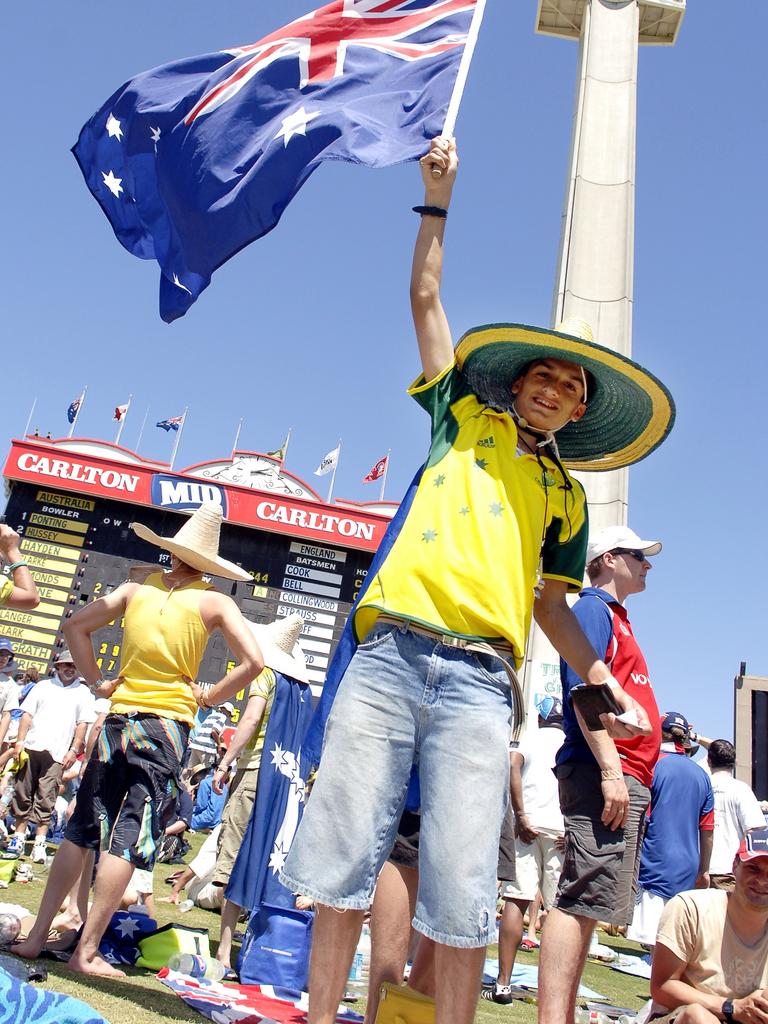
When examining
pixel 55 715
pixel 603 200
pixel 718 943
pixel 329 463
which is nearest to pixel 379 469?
pixel 329 463

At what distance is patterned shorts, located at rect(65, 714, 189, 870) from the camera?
3.63m

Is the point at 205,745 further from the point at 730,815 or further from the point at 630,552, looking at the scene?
the point at 630,552

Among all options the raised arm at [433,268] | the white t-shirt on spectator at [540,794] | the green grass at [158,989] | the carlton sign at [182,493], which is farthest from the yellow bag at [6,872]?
the carlton sign at [182,493]

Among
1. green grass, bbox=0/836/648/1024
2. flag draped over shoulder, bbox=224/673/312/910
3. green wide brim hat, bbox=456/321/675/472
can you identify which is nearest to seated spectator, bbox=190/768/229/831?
green grass, bbox=0/836/648/1024

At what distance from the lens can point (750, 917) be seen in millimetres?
3227

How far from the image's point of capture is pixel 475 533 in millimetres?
2309

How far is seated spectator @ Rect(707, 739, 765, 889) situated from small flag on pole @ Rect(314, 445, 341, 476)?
1038 inches

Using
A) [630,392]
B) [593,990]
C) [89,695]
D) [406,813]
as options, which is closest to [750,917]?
[406,813]

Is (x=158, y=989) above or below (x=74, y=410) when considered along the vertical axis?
below

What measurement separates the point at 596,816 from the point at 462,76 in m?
2.70

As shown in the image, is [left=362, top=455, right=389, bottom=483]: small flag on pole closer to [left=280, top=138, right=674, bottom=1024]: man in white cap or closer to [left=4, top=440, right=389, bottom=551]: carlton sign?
[left=4, top=440, right=389, bottom=551]: carlton sign

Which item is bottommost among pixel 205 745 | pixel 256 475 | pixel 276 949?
pixel 276 949

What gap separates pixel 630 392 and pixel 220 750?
10.2 m

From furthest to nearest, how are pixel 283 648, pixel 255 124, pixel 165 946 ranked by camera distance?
pixel 283 648 < pixel 165 946 < pixel 255 124
